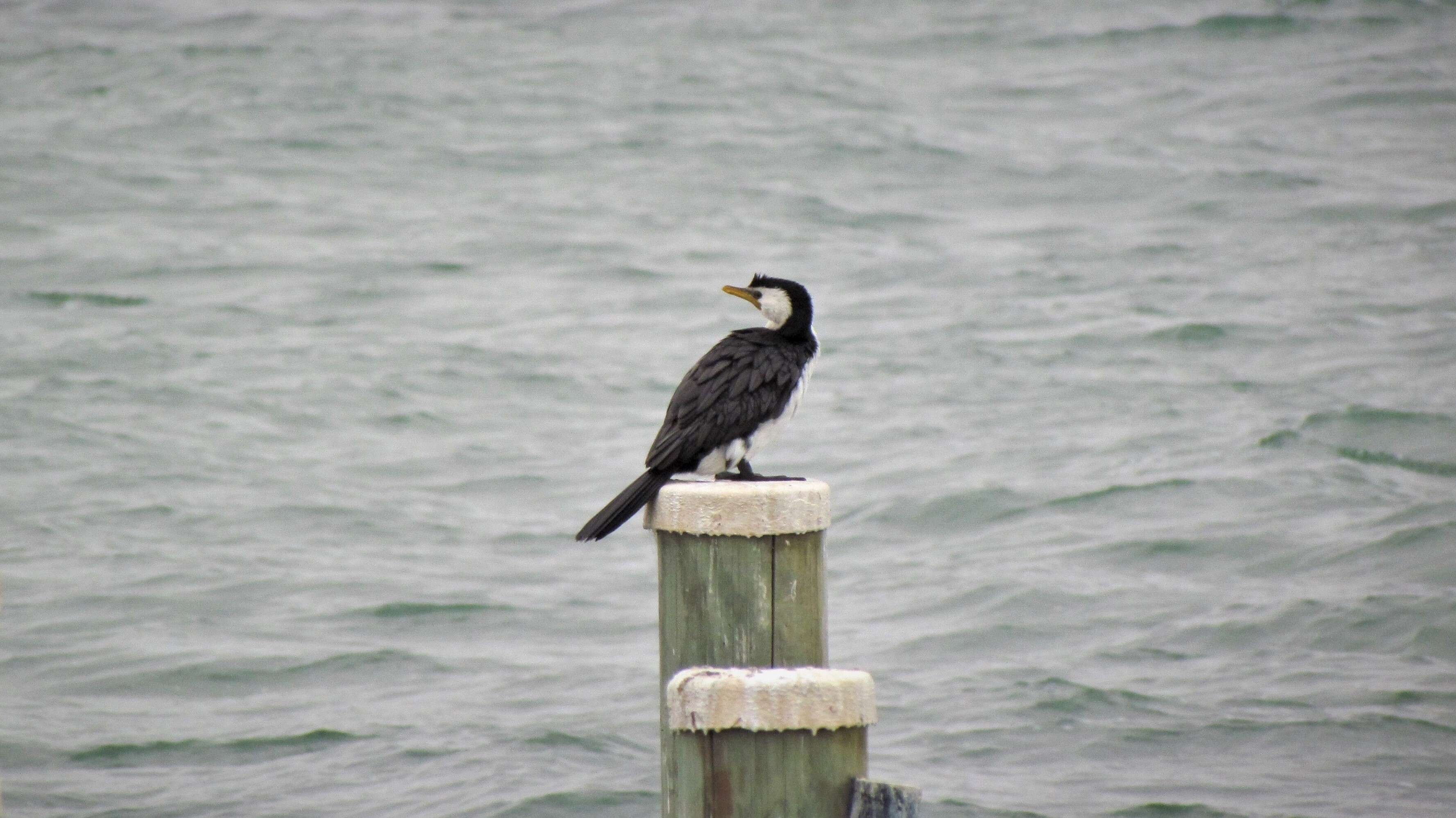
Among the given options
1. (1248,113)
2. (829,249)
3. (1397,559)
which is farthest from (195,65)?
(1397,559)

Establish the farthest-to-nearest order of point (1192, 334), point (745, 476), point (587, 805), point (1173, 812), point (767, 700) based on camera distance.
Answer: point (1192, 334) < point (587, 805) < point (1173, 812) < point (745, 476) < point (767, 700)

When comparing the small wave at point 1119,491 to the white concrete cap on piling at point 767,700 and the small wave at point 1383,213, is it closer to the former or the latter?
the small wave at point 1383,213

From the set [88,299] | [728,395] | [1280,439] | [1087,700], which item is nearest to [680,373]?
[1280,439]

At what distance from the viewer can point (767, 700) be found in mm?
3133

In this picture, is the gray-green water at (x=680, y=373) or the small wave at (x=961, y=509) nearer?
the gray-green water at (x=680, y=373)

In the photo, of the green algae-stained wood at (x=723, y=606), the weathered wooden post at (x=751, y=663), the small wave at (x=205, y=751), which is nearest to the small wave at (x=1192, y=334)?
the small wave at (x=205, y=751)

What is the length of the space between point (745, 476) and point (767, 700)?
1.13 m

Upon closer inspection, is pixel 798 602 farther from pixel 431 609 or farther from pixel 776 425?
pixel 431 609

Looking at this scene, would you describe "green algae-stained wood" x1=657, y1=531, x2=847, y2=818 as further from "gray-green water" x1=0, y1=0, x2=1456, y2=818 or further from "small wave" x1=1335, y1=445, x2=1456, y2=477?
"small wave" x1=1335, y1=445, x2=1456, y2=477

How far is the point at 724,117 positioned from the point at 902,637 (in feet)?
41.2

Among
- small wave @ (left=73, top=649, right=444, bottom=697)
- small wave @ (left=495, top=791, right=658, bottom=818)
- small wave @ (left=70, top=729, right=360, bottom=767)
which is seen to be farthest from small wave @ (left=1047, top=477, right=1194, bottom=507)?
small wave @ (left=70, top=729, right=360, bottom=767)

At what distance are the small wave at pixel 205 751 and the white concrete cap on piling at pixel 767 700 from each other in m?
3.72

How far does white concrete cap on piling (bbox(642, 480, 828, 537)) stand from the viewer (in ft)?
11.0

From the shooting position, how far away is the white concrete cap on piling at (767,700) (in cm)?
313
